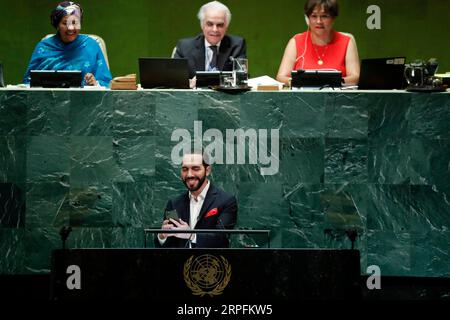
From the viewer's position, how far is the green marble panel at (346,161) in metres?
4.20

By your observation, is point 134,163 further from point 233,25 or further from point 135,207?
point 233,25

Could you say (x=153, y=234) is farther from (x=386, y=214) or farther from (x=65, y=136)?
(x=386, y=214)

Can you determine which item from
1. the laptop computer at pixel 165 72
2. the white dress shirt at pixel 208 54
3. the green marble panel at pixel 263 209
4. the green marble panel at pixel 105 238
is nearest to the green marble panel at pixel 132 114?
the laptop computer at pixel 165 72

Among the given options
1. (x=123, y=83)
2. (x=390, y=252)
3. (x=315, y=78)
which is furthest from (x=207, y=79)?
(x=390, y=252)

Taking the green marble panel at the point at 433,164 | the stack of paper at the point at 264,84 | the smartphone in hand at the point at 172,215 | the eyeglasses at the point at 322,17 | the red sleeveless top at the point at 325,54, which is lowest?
the smartphone in hand at the point at 172,215

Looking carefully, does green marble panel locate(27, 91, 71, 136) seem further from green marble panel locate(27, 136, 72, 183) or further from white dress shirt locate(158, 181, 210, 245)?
white dress shirt locate(158, 181, 210, 245)

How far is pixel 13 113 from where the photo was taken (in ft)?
13.8

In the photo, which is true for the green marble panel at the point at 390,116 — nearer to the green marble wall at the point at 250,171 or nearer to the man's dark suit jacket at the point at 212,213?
the green marble wall at the point at 250,171

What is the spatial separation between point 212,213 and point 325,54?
1553mm

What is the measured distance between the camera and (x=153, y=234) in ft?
13.8

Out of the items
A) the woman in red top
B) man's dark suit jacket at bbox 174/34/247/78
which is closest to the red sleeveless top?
the woman in red top

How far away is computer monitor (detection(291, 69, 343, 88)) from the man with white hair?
83 centimetres

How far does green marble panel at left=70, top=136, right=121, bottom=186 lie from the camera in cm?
421

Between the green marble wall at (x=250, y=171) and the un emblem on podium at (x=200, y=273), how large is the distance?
0.64 m
